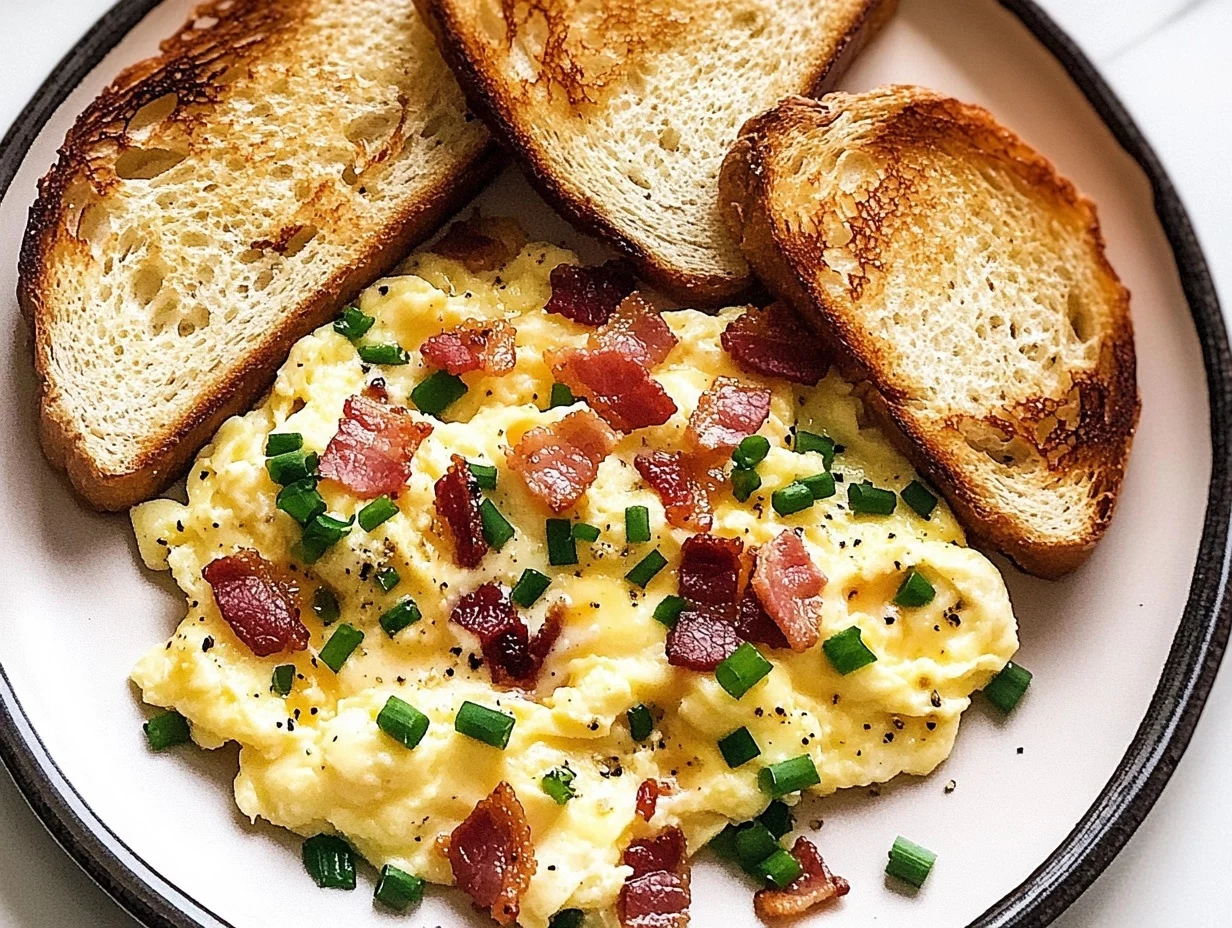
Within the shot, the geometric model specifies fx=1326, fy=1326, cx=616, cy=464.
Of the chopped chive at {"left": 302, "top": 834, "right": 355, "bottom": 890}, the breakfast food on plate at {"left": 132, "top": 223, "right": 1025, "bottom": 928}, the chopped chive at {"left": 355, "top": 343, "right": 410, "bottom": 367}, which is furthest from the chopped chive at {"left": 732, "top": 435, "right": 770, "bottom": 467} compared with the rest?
the chopped chive at {"left": 302, "top": 834, "right": 355, "bottom": 890}

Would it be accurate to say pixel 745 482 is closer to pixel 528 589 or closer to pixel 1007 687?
pixel 528 589

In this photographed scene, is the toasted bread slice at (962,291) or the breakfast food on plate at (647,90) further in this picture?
the breakfast food on plate at (647,90)

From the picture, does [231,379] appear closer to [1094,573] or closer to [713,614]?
[713,614]

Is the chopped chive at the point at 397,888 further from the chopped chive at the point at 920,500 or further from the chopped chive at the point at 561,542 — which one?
the chopped chive at the point at 920,500

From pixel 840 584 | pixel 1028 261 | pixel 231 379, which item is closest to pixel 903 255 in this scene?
pixel 1028 261

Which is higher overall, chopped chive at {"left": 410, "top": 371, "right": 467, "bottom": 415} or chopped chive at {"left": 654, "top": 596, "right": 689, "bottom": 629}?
chopped chive at {"left": 410, "top": 371, "right": 467, "bottom": 415}

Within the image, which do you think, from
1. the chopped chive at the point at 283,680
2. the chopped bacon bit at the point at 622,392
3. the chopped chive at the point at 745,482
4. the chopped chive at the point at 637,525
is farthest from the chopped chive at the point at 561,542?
the chopped chive at the point at 283,680

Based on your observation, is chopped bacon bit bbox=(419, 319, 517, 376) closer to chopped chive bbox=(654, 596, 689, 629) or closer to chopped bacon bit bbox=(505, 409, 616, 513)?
chopped bacon bit bbox=(505, 409, 616, 513)
